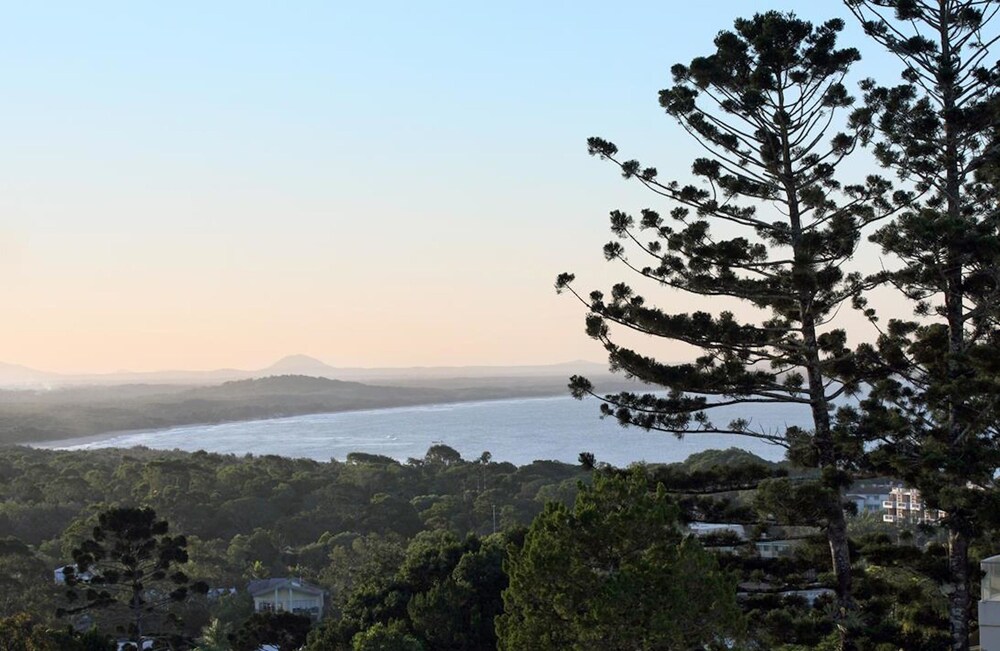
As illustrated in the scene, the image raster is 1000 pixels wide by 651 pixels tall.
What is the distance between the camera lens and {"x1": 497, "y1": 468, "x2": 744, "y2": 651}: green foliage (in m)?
12.1

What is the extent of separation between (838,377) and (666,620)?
14.2 ft

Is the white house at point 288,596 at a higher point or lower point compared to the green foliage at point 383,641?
lower

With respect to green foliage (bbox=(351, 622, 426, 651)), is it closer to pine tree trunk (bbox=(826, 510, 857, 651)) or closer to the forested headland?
the forested headland

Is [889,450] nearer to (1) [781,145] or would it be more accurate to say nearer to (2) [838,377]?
(2) [838,377]

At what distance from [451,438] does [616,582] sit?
117 m

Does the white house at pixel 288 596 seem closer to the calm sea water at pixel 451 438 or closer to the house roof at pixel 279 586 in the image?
the house roof at pixel 279 586

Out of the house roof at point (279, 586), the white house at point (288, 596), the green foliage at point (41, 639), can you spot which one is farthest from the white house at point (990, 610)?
the house roof at point (279, 586)

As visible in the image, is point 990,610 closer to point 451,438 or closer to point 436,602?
point 436,602

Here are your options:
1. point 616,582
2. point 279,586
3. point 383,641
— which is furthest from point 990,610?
point 279,586

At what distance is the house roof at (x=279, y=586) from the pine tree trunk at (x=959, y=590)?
2458cm

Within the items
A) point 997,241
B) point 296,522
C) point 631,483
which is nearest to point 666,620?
point 631,483

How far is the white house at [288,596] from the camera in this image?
3466 cm

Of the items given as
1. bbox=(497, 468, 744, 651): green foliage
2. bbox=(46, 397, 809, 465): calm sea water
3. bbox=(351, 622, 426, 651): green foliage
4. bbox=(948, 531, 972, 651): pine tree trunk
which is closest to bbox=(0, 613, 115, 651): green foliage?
bbox=(351, 622, 426, 651): green foliage

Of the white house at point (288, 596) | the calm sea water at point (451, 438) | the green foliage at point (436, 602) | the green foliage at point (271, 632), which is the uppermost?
the green foliage at point (436, 602)
